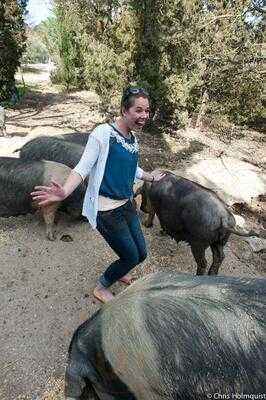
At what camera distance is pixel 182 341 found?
6.67 ft

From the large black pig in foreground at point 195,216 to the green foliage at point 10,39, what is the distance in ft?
31.1

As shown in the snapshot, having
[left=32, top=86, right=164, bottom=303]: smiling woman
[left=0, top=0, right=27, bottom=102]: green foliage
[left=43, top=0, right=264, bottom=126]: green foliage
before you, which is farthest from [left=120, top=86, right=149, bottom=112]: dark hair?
[left=0, top=0, right=27, bottom=102]: green foliage

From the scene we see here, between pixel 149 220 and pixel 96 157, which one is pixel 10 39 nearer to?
pixel 149 220

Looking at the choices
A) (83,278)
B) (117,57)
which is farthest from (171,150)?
(83,278)

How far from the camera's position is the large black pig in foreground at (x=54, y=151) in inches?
246

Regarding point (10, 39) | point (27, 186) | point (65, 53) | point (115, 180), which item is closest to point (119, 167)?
point (115, 180)

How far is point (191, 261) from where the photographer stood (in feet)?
16.8

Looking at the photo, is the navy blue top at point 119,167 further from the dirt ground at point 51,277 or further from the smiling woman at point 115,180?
the dirt ground at point 51,277

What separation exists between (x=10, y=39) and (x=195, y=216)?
10.4m

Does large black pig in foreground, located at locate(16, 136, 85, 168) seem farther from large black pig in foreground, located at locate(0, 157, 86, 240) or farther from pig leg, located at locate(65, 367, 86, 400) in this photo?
pig leg, located at locate(65, 367, 86, 400)

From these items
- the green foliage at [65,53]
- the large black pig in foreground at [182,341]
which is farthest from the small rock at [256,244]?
the green foliage at [65,53]

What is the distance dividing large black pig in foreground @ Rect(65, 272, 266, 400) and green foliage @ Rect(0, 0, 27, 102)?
11953mm

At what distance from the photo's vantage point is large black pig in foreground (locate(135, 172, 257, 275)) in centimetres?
427

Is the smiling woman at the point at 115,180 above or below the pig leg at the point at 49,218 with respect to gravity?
above
